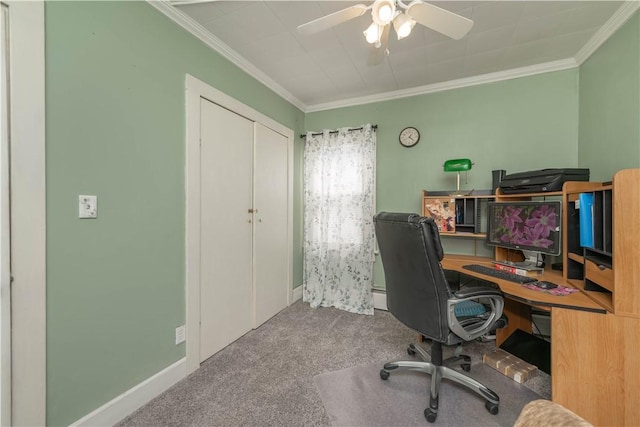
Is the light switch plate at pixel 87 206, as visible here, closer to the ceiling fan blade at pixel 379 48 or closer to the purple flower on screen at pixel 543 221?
the ceiling fan blade at pixel 379 48

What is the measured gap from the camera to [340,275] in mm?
3057

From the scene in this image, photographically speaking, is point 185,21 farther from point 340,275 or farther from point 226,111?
point 340,275

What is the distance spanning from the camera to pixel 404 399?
5.17ft

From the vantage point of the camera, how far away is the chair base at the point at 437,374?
4.67ft

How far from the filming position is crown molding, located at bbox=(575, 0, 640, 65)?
1.62m

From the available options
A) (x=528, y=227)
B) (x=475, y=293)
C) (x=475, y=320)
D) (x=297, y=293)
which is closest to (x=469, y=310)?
(x=475, y=320)

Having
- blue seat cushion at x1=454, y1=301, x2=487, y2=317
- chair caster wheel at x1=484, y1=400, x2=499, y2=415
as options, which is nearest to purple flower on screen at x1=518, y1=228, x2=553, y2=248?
blue seat cushion at x1=454, y1=301, x2=487, y2=317

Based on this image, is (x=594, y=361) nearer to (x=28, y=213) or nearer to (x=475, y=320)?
(x=475, y=320)

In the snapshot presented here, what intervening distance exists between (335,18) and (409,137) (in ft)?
5.95

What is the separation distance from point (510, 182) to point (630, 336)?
125 cm

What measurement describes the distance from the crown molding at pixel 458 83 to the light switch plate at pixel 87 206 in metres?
2.62

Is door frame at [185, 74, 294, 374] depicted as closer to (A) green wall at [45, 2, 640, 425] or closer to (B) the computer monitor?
(A) green wall at [45, 2, 640, 425]

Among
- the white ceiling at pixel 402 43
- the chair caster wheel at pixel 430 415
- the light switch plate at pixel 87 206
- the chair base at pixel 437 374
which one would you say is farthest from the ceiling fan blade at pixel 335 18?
the chair caster wheel at pixel 430 415

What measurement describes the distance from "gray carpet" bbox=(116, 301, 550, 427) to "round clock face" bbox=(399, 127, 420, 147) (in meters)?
1.95
